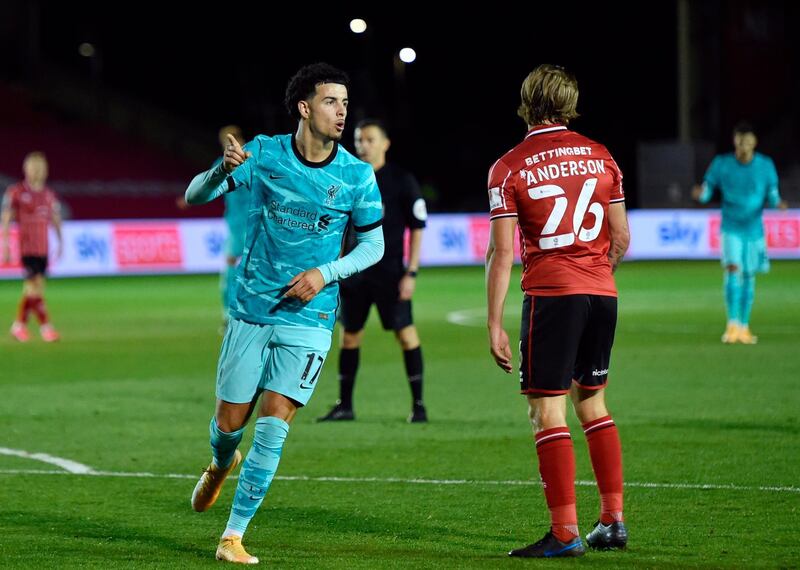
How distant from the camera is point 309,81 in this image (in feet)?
21.8

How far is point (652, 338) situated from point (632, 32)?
98.4 feet

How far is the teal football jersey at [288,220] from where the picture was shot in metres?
6.55

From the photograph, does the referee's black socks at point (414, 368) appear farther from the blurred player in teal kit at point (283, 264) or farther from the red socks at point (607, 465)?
the blurred player in teal kit at point (283, 264)

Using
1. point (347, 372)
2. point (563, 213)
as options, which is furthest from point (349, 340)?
point (563, 213)

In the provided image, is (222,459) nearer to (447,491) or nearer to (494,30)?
(447,491)

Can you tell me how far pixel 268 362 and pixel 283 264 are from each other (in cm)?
45

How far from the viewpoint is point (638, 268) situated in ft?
106

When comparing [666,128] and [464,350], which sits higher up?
[666,128]

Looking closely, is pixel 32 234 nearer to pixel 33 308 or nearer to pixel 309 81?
pixel 33 308

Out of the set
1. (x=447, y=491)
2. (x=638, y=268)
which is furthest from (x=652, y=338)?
(x=638, y=268)

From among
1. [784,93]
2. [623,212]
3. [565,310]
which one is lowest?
[565,310]

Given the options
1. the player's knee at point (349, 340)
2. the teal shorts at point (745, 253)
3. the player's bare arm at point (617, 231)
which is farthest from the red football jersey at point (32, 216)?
the player's bare arm at point (617, 231)

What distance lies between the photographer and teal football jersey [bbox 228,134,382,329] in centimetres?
655

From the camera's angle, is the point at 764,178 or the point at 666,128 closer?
the point at 764,178
